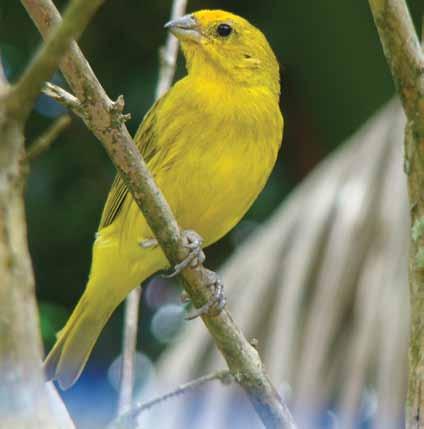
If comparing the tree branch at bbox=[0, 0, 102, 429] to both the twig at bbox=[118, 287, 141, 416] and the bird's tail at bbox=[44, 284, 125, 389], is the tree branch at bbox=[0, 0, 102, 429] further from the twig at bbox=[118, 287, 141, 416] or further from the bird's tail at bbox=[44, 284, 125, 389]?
the bird's tail at bbox=[44, 284, 125, 389]

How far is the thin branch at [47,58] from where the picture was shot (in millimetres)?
1157

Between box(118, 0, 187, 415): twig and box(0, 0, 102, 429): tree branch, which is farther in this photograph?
box(118, 0, 187, 415): twig

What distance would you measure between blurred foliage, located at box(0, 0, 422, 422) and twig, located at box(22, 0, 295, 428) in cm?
249

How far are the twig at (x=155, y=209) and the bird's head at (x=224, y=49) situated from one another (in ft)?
3.83

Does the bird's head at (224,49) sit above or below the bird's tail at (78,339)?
above

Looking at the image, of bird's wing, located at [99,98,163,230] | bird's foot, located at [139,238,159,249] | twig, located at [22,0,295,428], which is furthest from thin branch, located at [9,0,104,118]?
bird's wing, located at [99,98,163,230]

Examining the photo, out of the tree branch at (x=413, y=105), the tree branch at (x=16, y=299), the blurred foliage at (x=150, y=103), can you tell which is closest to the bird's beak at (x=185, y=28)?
the tree branch at (x=413, y=105)

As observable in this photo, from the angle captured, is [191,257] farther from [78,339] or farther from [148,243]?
[78,339]

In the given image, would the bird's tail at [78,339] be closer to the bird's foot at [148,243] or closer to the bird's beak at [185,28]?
the bird's foot at [148,243]

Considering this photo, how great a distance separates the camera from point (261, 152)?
323 centimetres

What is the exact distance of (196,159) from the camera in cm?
312

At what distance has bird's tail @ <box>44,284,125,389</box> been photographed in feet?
10.4

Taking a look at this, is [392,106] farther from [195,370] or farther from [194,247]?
[194,247]

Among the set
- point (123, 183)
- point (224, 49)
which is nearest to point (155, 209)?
point (123, 183)
